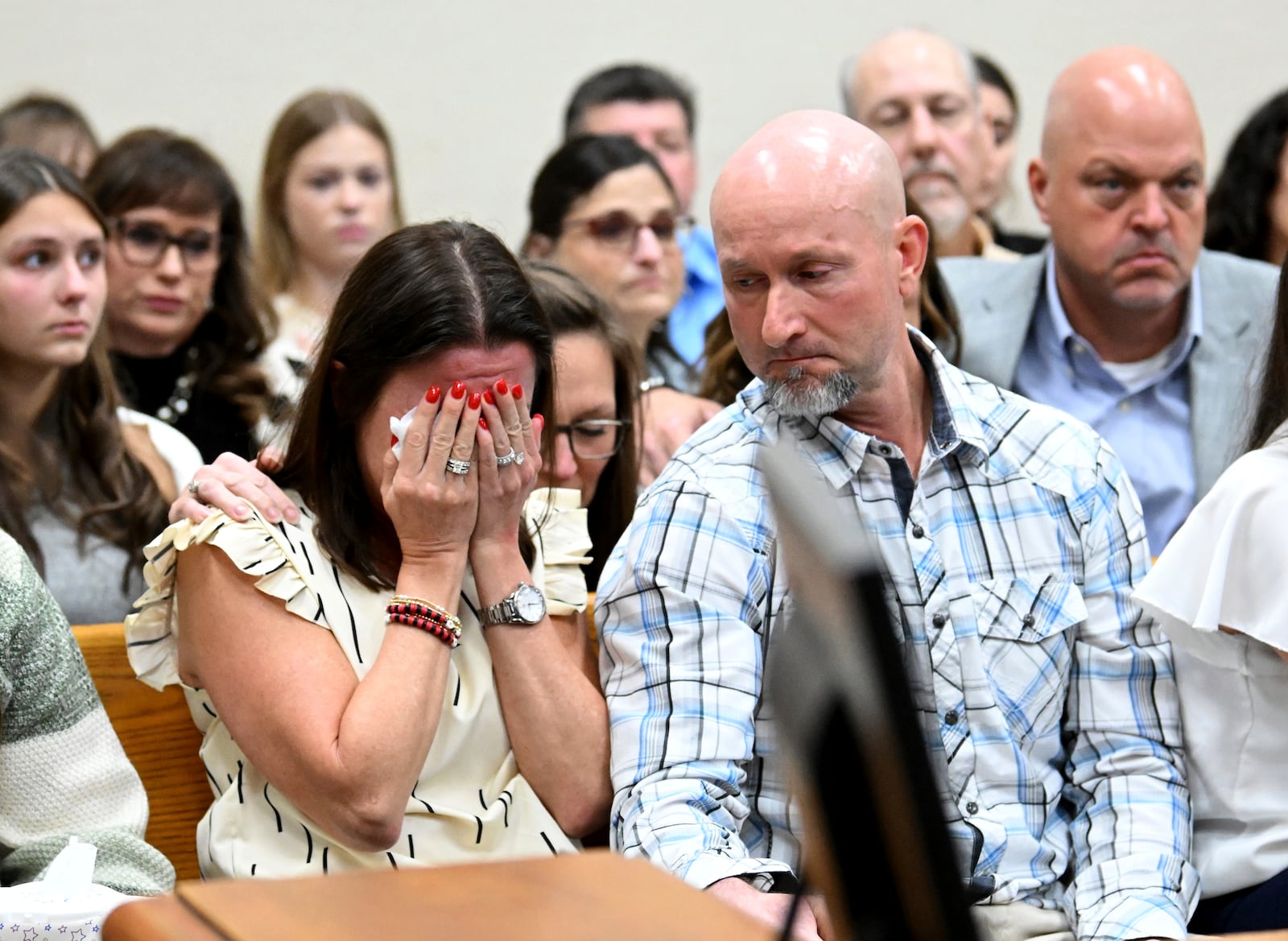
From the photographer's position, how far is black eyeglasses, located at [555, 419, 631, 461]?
2311mm

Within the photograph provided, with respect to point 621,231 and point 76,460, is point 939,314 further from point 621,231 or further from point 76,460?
point 76,460

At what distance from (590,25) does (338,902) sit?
4.43 m

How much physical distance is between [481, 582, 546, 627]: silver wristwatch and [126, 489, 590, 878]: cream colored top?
0.06 metres

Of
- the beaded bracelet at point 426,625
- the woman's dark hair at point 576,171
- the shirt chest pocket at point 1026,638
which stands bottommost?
the shirt chest pocket at point 1026,638

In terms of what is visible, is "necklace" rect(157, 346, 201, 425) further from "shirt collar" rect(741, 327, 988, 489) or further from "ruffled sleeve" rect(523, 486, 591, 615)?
"shirt collar" rect(741, 327, 988, 489)

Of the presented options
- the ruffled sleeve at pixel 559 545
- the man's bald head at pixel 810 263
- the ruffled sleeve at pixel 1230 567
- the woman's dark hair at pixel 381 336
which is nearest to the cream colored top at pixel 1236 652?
the ruffled sleeve at pixel 1230 567

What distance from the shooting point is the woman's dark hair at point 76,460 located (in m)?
2.63

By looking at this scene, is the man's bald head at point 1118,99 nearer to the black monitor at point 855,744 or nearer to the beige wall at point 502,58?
the beige wall at point 502,58

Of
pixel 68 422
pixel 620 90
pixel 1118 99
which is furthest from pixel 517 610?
pixel 620 90

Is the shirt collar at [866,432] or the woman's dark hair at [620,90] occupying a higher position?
the woman's dark hair at [620,90]

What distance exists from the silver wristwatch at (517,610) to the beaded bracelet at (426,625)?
0.26ft

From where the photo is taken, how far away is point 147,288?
3.36 metres

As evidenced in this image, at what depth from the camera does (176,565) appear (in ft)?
5.94

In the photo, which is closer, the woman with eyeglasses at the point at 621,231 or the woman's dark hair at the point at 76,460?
the woman's dark hair at the point at 76,460
